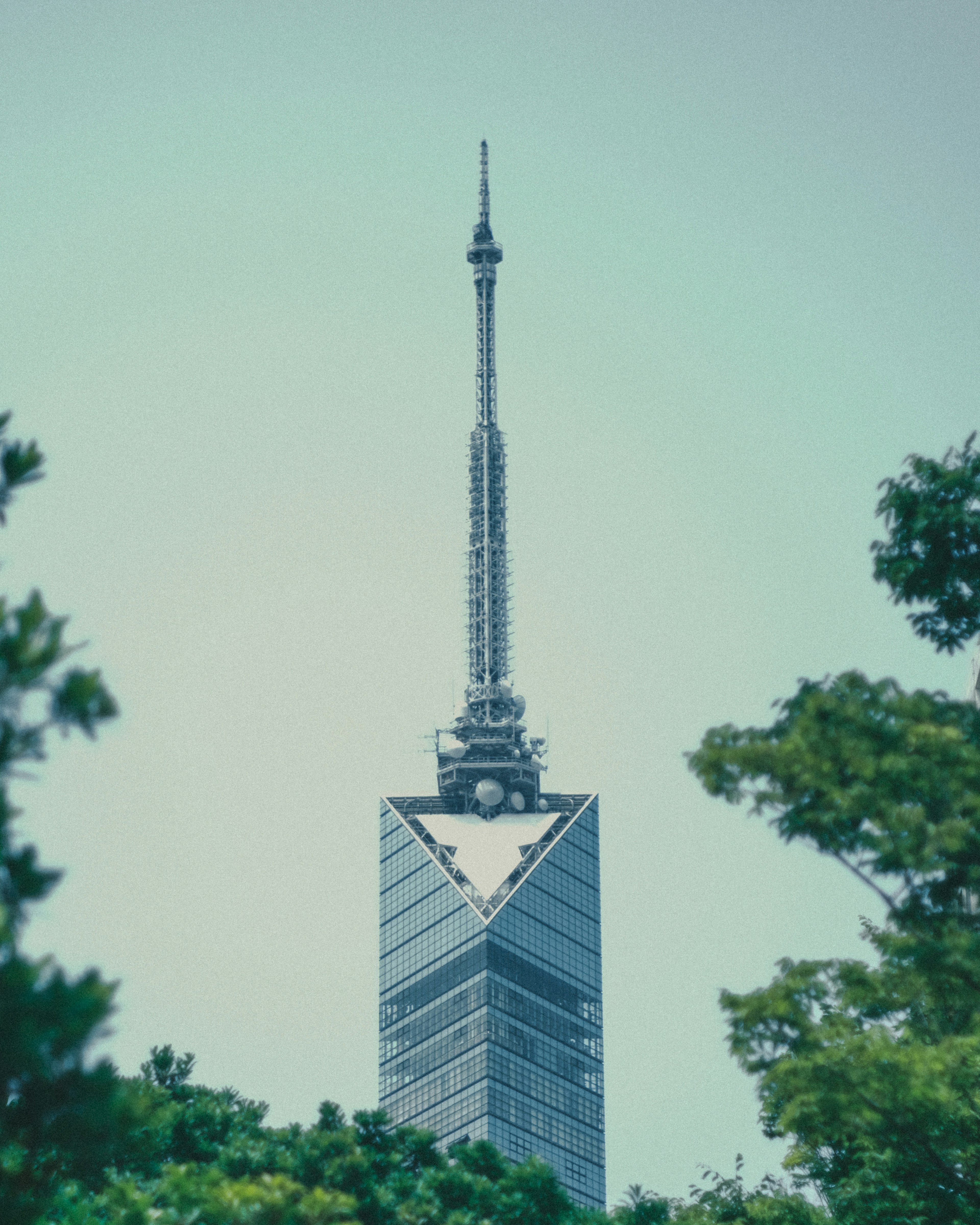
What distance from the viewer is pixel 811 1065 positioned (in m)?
34.4

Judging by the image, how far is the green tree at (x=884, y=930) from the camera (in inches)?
1362

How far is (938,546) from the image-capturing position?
41156mm

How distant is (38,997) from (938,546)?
1031 inches

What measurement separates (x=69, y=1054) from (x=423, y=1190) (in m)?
30.8

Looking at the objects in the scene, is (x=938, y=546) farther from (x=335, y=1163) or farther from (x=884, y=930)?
(x=335, y=1163)

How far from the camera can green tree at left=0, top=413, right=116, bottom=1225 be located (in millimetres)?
19766

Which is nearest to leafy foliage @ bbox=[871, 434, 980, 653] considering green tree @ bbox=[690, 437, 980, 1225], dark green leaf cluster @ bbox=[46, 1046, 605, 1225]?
green tree @ bbox=[690, 437, 980, 1225]

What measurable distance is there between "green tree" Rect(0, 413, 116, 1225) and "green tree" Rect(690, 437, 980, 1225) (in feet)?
54.9

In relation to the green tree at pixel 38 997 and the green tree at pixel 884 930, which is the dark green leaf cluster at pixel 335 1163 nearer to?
the green tree at pixel 884 930

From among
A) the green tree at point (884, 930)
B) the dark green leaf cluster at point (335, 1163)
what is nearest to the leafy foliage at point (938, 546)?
the green tree at point (884, 930)

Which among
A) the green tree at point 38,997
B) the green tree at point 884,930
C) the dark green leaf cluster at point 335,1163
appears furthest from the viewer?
the dark green leaf cluster at point 335,1163

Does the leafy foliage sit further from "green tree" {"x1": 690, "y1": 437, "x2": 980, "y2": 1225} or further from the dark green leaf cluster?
the dark green leaf cluster

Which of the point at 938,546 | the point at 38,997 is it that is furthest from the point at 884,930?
the point at 38,997

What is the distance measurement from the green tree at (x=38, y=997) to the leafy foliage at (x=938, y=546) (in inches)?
940
